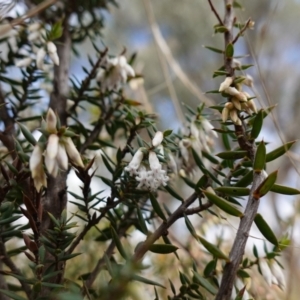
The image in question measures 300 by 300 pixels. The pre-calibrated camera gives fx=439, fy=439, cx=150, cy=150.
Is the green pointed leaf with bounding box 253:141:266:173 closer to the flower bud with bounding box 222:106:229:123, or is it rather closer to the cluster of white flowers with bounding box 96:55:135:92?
the flower bud with bounding box 222:106:229:123

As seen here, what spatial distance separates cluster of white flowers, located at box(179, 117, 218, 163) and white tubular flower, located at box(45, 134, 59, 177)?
16 centimetres

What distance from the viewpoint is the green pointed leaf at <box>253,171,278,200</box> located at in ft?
0.79

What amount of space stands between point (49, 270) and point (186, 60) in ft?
7.75

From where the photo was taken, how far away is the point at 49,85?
1.84 feet

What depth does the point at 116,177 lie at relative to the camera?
34cm

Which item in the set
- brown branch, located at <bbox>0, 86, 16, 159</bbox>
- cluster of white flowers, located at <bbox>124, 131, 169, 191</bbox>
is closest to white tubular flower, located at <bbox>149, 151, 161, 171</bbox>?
cluster of white flowers, located at <bbox>124, 131, 169, 191</bbox>

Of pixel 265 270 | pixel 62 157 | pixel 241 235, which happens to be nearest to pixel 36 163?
pixel 62 157

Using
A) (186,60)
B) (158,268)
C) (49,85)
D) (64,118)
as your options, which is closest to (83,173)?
(64,118)

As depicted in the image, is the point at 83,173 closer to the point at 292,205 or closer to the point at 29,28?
the point at 29,28

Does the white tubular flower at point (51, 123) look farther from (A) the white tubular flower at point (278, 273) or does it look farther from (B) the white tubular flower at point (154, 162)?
(A) the white tubular flower at point (278, 273)

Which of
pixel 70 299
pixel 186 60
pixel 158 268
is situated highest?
pixel 186 60

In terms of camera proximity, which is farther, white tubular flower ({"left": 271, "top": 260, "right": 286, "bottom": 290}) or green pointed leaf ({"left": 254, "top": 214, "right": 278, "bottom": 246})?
white tubular flower ({"left": 271, "top": 260, "right": 286, "bottom": 290})

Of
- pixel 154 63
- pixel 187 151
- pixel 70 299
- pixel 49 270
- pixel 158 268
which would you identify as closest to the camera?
pixel 70 299

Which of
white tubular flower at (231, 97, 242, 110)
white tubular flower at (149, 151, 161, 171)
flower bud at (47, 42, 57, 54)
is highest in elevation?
flower bud at (47, 42, 57, 54)
